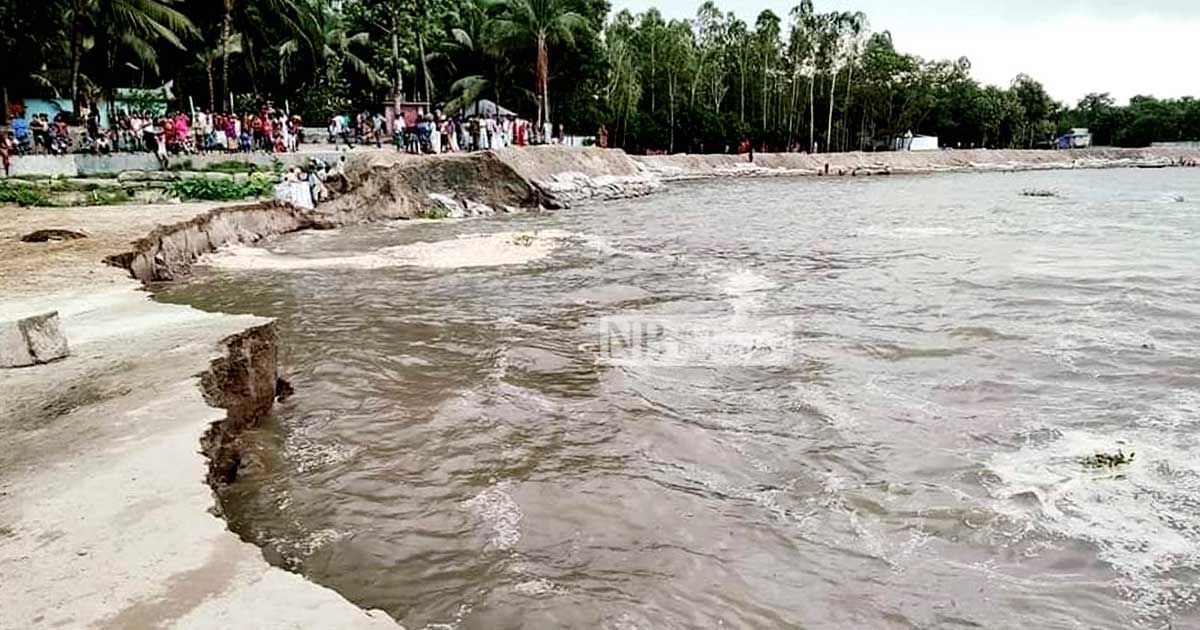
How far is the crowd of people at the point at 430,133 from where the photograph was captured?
3145 centimetres

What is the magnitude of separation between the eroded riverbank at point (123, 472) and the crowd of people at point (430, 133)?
65.7ft

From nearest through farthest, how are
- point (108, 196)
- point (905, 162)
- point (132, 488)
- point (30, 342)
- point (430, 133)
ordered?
1. point (132, 488)
2. point (30, 342)
3. point (108, 196)
4. point (430, 133)
5. point (905, 162)

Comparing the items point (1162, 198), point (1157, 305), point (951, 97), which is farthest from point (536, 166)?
point (951, 97)

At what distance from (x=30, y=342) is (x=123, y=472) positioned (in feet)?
9.22

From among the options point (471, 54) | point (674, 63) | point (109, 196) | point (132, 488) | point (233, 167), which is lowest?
point (132, 488)

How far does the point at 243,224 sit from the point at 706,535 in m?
17.0

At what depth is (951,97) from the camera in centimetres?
7812

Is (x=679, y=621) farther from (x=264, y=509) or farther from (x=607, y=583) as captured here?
(x=264, y=509)

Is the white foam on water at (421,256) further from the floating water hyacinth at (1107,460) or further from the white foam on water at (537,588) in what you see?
the white foam on water at (537,588)

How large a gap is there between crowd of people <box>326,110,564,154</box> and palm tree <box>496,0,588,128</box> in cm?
555

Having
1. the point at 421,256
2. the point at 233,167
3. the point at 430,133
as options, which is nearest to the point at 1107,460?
the point at 421,256

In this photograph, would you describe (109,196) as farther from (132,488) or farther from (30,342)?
(132,488)

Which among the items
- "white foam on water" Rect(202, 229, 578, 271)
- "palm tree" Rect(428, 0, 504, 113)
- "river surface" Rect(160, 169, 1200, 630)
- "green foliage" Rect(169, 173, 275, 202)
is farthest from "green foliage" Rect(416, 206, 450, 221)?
"palm tree" Rect(428, 0, 504, 113)

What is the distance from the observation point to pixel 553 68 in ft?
157
